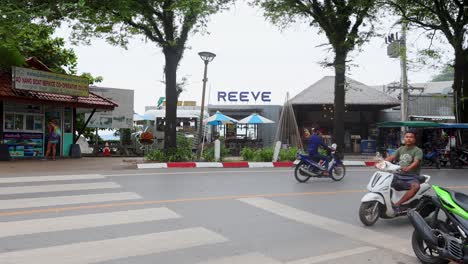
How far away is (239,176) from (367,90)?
20.9 m

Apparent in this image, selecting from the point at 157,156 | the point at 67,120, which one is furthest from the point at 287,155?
the point at 67,120

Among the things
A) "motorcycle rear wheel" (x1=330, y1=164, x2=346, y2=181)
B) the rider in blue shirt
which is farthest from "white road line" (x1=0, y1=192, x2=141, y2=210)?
"motorcycle rear wheel" (x1=330, y1=164, x2=346, y2=181)

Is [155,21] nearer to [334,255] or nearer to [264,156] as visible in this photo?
[264,156]

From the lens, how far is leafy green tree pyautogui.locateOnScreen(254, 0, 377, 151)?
20344 millimetres

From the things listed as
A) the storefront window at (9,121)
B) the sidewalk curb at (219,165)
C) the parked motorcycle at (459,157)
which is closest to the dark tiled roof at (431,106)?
the parked motorcycle at (459,157)

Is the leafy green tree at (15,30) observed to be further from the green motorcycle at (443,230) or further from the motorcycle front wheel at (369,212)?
the green motorcycle at (443,230)

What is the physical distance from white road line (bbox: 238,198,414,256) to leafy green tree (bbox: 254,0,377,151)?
13.2 meters

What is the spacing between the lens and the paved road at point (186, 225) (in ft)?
16.6

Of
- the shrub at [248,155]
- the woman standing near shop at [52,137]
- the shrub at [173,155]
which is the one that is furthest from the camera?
the shrub at [248,155]

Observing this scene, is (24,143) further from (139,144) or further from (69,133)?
(139,144)

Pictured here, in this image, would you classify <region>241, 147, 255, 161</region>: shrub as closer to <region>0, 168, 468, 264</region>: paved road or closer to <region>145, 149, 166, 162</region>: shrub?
<region>145, 149, 166, 162</region>: shrub

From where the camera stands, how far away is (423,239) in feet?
15.9

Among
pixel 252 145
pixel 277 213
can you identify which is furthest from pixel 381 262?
pixel 252 145

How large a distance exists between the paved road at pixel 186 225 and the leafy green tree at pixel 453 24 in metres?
14.3
